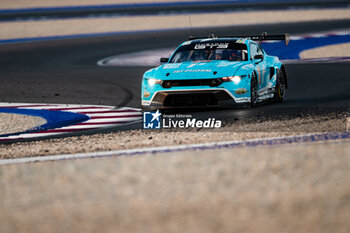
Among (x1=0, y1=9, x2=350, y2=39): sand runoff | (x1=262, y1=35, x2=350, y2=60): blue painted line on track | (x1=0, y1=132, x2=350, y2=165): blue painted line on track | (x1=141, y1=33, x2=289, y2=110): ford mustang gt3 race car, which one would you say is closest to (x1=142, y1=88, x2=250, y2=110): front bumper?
(x1=141, y1=33, x2=289, y2=110): ford mustang gt3 race car

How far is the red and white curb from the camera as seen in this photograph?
10423mm

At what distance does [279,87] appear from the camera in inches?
493

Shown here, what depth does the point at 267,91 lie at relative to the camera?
11.8m

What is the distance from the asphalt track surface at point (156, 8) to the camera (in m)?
34.7

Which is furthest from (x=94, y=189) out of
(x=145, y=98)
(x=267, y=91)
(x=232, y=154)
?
(x=267, y=91)

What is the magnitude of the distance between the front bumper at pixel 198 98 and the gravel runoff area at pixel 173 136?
0.44 meters

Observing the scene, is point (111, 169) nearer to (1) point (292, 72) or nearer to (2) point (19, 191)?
(2) point (19, 191)

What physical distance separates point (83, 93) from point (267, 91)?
4737mm

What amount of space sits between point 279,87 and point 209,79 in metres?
2.66

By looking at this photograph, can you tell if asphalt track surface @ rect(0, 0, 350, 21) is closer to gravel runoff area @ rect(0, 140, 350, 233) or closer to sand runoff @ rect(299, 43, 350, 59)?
sand runoff @ rect(299, 43, 350, 59)

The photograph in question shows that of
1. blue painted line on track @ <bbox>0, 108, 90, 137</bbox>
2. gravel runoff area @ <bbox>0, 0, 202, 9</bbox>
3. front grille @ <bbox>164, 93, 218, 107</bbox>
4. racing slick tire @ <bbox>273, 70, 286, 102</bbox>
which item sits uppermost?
front grille @ <bbox>164, 93, 218, 107</bbox>

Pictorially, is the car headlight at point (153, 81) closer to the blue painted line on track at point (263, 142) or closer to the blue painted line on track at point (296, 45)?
the blue painted line on track at point (263, 142)

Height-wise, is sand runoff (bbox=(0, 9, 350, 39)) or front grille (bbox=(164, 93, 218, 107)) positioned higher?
front grille (bbox=(164, 93, 218, 107))

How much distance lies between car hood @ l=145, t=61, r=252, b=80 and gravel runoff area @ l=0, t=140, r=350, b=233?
8.84 ft
